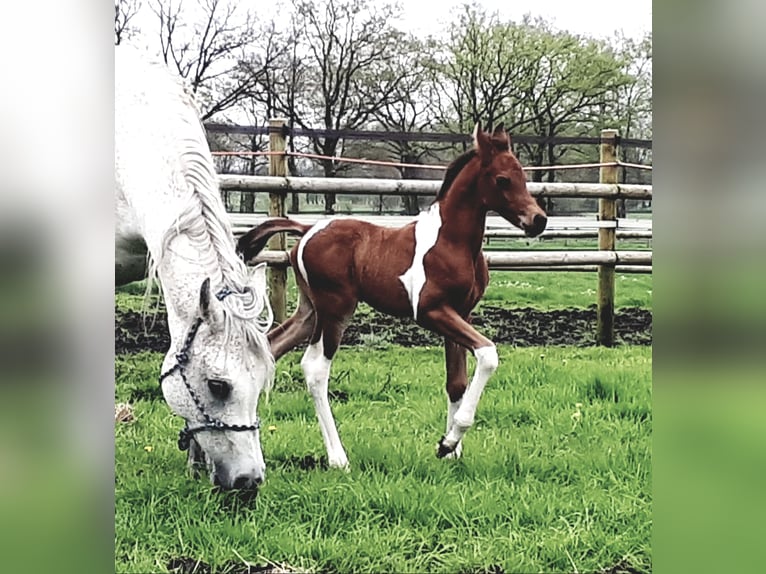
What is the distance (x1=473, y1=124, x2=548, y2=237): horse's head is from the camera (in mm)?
2277

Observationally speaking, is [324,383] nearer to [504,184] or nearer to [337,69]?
[504,184]

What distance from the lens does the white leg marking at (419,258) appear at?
2.31 m

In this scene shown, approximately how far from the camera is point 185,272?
83.7 inches

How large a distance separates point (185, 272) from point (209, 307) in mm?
131

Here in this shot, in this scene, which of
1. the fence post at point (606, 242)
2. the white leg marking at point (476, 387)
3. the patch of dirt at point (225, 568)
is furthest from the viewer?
the fence post at point (606, 242)

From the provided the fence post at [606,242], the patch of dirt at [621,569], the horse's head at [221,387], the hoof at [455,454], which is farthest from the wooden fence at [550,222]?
the patch of dirt at [621,569]

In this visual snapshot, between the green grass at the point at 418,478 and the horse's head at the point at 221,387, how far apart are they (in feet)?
0.36

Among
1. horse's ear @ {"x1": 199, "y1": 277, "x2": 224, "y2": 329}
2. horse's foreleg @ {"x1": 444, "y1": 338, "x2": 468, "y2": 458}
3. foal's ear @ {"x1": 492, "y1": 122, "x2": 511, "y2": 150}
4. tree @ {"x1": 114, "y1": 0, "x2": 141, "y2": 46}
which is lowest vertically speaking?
horse's foreleg @ {"x1": 444, "y1": 338, "x2": 468, "y2": 458}

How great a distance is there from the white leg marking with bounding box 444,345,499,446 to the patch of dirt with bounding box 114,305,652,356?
164 mm

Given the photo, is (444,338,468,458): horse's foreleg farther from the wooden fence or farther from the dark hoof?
the wooden fence

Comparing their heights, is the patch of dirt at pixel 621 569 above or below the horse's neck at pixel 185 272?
below

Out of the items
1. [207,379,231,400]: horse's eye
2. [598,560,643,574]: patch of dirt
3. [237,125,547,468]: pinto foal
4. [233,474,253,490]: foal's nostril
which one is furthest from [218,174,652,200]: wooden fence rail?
[598,560,643,574]: patch of dirt

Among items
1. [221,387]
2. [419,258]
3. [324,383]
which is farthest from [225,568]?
[419,258]

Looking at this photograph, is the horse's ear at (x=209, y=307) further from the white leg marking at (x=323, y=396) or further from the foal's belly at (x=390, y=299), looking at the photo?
the foal's belly at (x=390, y=299)
